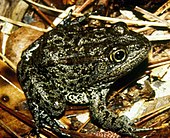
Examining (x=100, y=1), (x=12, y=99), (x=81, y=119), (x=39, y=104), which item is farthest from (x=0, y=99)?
(x=100, y=1)

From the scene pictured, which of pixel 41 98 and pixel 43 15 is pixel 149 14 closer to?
pixel 43 15

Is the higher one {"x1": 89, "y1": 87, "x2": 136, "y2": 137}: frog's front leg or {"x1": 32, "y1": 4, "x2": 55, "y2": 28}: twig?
{"x1": 32, "y1": 4, "x2": 55, "y2": 28}: twig

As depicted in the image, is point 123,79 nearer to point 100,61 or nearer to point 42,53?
point 100,61

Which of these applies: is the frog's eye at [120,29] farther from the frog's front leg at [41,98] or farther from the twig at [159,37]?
the frog's front leg at [41,98]

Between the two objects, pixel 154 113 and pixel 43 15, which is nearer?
pixel 154 113

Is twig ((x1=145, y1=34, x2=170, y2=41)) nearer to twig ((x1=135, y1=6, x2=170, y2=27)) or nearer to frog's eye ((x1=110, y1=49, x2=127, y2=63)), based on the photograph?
twig ((x1=135, y1=6, x2=170, y2=27))

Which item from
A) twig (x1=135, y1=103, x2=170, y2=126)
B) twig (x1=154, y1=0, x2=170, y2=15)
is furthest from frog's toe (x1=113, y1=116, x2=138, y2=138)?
twig (x1=154, y1=0, x2=170, y2=15)

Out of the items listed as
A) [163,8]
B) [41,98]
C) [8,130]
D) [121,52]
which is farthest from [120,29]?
A: [8,130]

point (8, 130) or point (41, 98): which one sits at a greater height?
point (41, 98)
